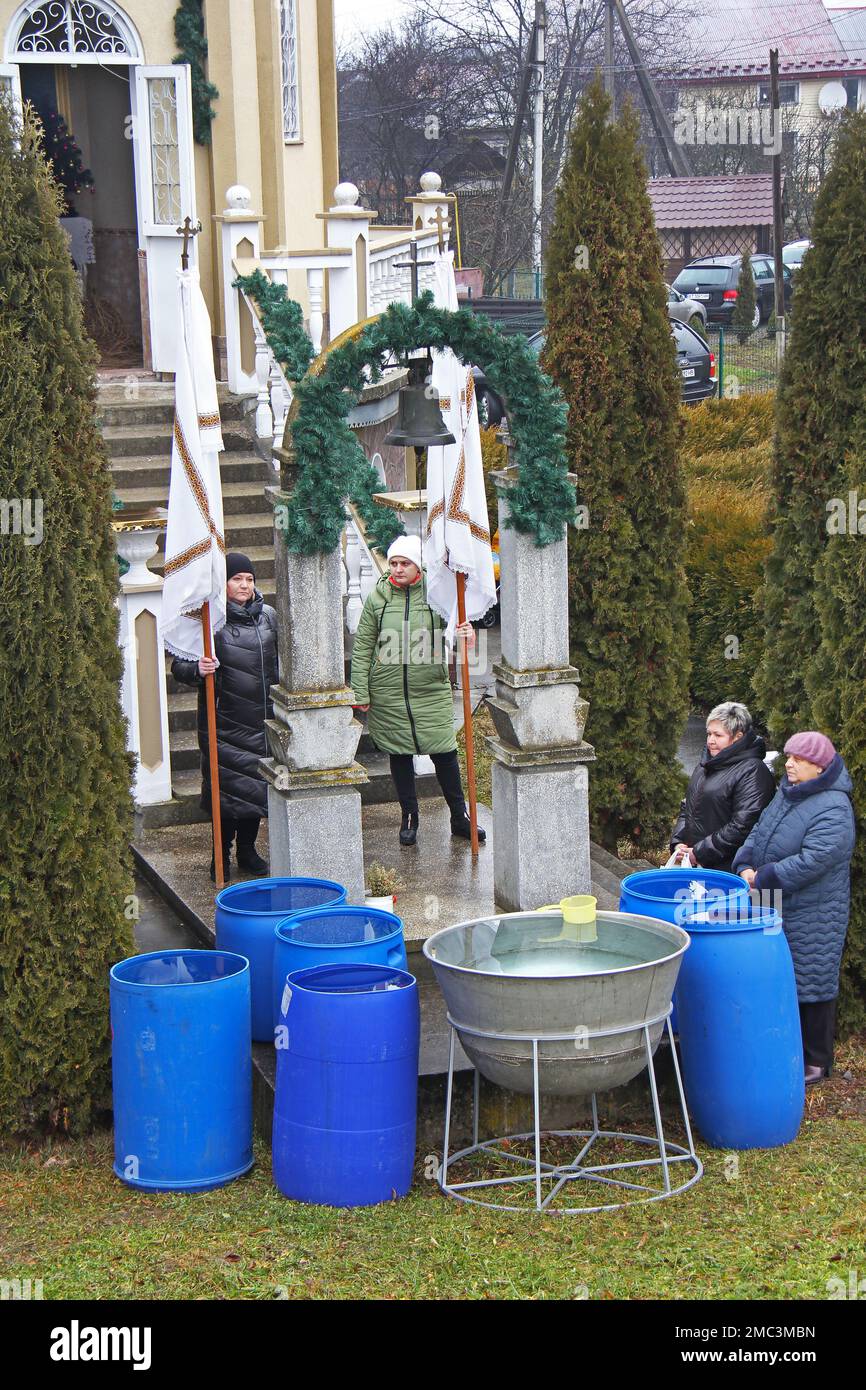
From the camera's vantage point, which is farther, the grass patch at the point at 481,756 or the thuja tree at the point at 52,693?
the grass patch at the point at 481,756

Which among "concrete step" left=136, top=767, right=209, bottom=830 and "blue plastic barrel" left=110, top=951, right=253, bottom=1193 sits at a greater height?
"concrete step" left=136, top=767, right=209, bottom=830

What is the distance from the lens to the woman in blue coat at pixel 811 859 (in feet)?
21.5

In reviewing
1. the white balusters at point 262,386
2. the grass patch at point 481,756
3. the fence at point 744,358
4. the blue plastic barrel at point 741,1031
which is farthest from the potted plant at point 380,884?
the fence at point 744,358

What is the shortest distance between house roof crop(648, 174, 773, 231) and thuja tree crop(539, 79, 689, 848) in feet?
97.5

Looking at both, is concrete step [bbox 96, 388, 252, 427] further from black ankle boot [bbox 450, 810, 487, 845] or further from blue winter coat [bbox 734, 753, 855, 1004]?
blue winter coat [bbox 734, 753, 855, 1004]

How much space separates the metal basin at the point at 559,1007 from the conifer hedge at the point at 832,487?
1640 millimetres

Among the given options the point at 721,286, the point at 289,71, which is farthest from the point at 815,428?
the point at 721,286

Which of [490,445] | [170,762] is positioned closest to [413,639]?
[170,762]

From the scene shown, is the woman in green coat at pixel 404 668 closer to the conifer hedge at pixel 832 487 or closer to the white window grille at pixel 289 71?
the conifer hedge at pixel 832 487

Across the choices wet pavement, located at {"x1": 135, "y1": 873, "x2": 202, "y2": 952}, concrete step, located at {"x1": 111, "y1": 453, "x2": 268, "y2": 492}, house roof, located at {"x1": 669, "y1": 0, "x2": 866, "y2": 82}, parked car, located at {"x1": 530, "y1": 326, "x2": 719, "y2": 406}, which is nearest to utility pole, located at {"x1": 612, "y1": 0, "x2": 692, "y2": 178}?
parked car, located at {"x1": 530, "y1": 326, "x2": 719, "y2": 406}

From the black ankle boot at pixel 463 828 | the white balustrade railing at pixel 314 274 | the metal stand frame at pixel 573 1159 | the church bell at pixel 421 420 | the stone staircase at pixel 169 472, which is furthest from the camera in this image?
the white balustrade railing at pixel 314 274

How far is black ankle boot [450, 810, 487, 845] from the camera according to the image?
860 centimetres
